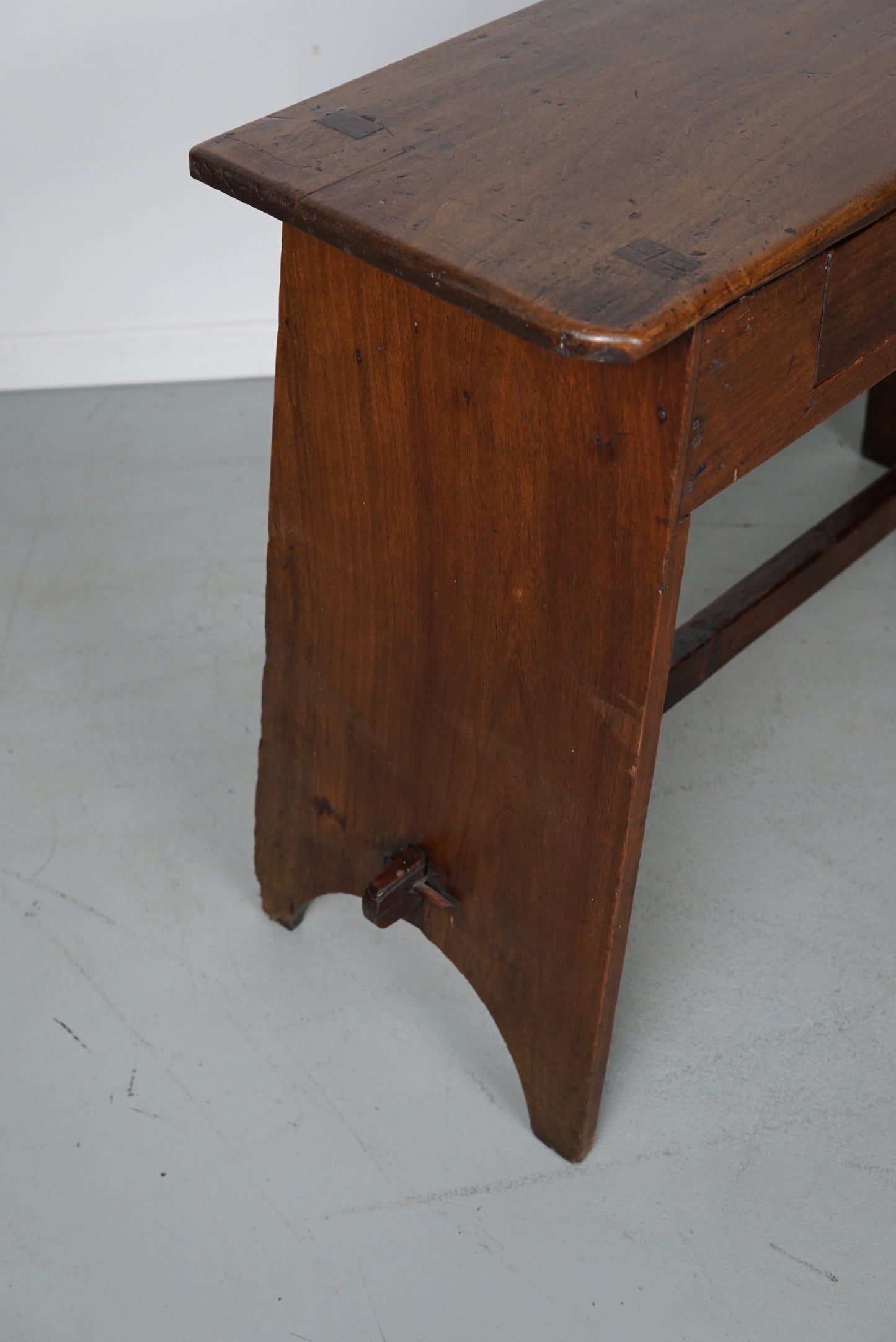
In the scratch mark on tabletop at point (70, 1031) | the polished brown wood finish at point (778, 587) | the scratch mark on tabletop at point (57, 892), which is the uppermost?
the polished brown wood finish at point (778, 587)

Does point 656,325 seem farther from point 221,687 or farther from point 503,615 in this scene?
point 221,687

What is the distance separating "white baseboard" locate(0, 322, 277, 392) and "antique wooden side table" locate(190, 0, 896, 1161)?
1.47m

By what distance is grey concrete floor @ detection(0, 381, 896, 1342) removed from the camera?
1.63m

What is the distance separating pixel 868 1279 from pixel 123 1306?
31.8 inches

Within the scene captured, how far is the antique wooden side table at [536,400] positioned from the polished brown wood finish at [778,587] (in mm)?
384

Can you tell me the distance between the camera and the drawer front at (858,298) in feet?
4.64

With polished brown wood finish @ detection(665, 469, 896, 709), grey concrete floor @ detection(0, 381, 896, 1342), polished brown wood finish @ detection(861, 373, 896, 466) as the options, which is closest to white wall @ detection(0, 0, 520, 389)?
grey concrete floor @ detection(0, 381, 896, 1342)

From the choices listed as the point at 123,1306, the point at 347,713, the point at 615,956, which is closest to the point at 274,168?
the point at 347,713

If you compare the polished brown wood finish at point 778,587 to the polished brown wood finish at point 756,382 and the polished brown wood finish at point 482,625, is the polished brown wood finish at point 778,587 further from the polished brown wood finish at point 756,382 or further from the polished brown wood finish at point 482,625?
the polished brown wood finish at point 756,382

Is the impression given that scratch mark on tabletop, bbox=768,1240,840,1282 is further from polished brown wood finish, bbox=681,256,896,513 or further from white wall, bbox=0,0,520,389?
white wall, bbox=0,0,520,389

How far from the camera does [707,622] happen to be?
207 centimetres

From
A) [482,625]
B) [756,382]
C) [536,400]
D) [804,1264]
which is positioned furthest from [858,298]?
[804,1264]

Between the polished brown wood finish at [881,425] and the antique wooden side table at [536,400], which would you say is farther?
the polished brown wood finish at [881,425]

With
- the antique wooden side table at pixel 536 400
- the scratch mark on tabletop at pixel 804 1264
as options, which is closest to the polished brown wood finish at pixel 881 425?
the antique wooden side table at pixel 536 400
